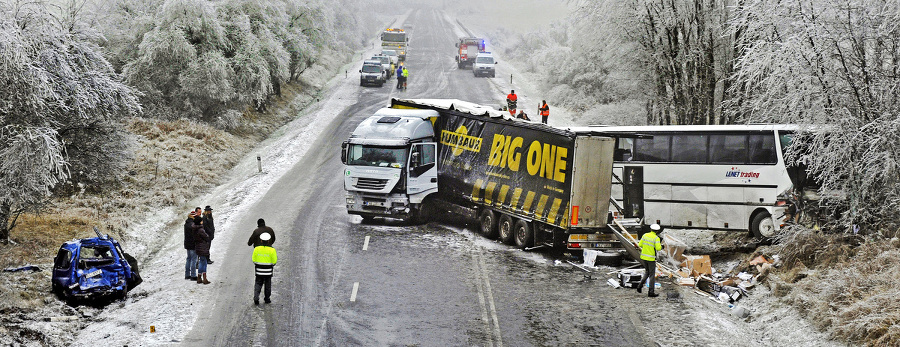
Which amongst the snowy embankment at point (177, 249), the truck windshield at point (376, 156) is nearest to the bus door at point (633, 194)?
the truck windshield at point (376, 156)

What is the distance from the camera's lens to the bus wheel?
1870 cm

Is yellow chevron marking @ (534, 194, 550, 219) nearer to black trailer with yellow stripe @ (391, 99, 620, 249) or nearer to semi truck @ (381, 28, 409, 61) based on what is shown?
black trailer with yellow stripe @ (391, 99, 620, 249)

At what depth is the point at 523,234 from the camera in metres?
19.2

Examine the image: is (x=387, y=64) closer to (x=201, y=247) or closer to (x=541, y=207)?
(x=541, y=207)

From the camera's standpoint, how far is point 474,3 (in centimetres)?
16038

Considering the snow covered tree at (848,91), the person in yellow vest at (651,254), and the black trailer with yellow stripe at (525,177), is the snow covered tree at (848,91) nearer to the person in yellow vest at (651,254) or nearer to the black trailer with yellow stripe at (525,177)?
the person in yellow vest at (651,254)

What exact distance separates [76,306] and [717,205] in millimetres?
15564

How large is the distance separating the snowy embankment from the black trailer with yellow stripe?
6527 millimetres

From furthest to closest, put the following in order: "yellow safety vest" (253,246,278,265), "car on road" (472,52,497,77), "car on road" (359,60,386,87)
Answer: "car on road" (472,52,497,77)
"car on road" (359,60,386,87)
"yellow safety vest" (253,246,278,265)

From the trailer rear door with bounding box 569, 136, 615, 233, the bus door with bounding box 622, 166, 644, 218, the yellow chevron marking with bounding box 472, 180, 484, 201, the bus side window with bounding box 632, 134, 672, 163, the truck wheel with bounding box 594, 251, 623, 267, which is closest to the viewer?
the trailer rear door with bounding box 569, 136, 615, 233

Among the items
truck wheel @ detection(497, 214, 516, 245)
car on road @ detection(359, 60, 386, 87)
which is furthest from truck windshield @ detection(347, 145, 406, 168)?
car on road @ detection(359, 60, 386, 87)

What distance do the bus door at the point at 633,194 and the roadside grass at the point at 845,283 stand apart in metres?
3.89

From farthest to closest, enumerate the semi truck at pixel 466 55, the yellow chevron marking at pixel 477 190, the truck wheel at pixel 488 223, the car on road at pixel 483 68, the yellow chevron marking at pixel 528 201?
the semi truck at pixel 466 55
the car on road at pixel 483 68
the yellow chevron marking at pixel 477 190
the truck wheel at pixel 488 223
the yellow chevron marking at pixel 528 201

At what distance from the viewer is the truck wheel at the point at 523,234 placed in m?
19.0
